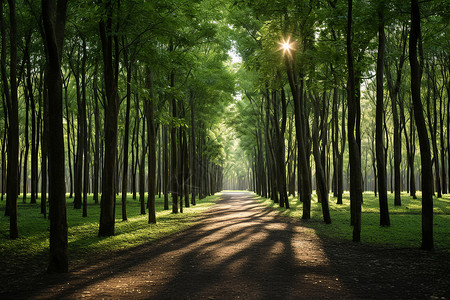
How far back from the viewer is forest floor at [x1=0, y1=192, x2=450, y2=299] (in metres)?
4.71

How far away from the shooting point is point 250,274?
574cm

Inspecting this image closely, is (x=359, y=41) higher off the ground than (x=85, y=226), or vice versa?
(x=359, y=41)

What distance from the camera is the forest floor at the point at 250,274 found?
471cm

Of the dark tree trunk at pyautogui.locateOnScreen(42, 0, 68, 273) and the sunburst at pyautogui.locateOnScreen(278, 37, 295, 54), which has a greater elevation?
the sunburst at pyautogui.locateOnScreen(278, 37, 295, 54)

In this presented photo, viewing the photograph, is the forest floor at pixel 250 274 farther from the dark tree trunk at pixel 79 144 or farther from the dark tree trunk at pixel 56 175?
the dark tree trunk at pixel 79 144

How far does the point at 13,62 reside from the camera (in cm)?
930

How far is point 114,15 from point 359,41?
779 cm

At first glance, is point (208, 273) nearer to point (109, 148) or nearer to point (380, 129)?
point (109, 148)

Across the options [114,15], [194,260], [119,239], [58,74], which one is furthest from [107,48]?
[194,260]

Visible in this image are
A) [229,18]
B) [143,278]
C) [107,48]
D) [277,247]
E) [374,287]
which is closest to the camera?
[374,287]

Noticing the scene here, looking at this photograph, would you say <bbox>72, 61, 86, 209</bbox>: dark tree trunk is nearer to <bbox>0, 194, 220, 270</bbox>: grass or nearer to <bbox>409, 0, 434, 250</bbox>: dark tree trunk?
<bbox>0, 194, 220, 270</bbox>: grass

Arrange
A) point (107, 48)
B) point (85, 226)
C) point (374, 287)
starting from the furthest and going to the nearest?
1. point (85, 226)
2. point (107, 48)
3. point (374, 287)

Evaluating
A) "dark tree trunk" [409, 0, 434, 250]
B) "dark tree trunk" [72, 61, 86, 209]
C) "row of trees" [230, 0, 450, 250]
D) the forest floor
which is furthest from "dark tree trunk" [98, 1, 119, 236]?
"dark tree trunk" [409, 0, 434, 250]

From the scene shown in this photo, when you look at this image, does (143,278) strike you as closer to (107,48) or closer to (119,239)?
(119,239)
